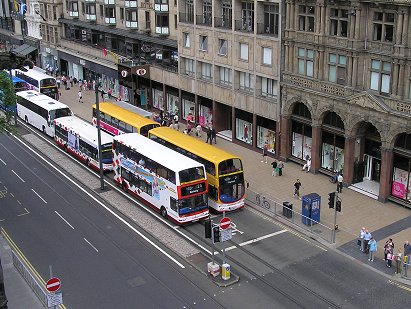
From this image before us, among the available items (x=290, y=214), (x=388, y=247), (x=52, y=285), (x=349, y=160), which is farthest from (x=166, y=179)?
(x=52, y=285)

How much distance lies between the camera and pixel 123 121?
175 feet

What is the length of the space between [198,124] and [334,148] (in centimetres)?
1996

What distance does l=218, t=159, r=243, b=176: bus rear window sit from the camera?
38959 millimetres

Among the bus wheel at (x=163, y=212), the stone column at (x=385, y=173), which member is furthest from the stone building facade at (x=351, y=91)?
the bus wheel at (x=163, y=212)

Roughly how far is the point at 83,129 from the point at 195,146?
50.3 ft

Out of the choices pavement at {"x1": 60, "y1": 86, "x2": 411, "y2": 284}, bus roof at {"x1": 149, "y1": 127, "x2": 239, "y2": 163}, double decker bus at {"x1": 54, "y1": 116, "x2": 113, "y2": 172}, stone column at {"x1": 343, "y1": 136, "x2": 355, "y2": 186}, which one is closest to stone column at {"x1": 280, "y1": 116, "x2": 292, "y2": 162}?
pavement at {"x1": 60, "y1": 86, "x2": 411, "y2": 284}

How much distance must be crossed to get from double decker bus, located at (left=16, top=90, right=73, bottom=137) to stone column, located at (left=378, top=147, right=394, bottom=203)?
110ft

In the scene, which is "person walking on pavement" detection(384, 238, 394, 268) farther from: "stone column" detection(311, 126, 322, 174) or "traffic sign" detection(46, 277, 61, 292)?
"traffic sign" detection(46, 277, 61, 292)

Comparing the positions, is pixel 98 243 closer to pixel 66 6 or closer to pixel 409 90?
pixel 409 90

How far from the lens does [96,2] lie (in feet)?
270

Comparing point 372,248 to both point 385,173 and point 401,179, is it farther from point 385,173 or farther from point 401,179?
point 401,179

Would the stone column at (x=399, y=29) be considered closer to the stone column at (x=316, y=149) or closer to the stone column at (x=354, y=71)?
the stone column at (x=354, y=71)

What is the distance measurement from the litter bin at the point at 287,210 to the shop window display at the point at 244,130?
16.3 meters

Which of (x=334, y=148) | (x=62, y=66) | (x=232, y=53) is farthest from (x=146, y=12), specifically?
(x=334, y=148)
